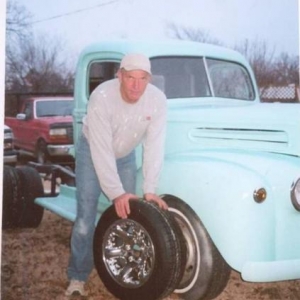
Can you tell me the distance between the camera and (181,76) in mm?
1829

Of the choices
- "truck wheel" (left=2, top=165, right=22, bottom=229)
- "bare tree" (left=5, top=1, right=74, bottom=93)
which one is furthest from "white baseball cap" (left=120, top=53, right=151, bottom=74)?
Result: "truck wheel" (left=2, top=165, right=22, bottom=229)

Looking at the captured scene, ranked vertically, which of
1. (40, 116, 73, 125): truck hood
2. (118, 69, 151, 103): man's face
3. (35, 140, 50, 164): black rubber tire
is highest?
(118, 69, 151, 103): man's face

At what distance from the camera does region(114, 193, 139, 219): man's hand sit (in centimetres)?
153

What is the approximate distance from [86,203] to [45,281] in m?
0.29

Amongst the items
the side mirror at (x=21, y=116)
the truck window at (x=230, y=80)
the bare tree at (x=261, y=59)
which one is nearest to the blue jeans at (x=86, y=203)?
the side mirror at (x=21, y=116)

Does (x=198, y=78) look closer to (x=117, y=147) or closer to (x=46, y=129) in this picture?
(x=117, y=147)

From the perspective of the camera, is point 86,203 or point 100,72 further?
point 100,72

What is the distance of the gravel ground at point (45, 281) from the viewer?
1.62 m

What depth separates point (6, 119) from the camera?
1.63 m

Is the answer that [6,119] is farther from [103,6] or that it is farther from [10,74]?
[103,6]

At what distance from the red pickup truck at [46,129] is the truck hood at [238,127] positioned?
429 millimetres

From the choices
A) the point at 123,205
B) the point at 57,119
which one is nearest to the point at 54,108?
the point at 57,119

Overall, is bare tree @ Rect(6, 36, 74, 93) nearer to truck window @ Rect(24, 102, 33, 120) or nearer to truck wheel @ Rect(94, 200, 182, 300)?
truck window @ Rect(24, 102, 33, 120)

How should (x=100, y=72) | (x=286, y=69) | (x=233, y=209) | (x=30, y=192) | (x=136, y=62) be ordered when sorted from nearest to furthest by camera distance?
(x=233, y=209) < (x=136, y=62) < (x=286, y=69) < (x=100, y=72) < (x=30, y=192)
